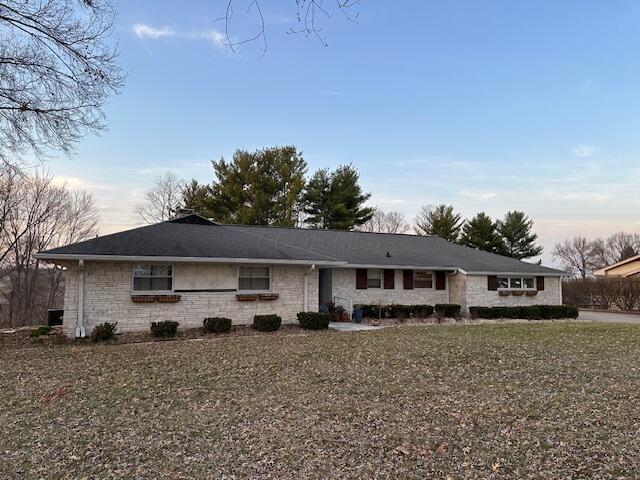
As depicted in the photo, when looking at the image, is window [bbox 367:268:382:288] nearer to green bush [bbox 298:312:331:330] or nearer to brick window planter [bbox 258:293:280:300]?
green bush [bbox 298:312:331:330]

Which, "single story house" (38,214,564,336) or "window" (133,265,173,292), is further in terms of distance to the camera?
"window" (133,265,173,292)

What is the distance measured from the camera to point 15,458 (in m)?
3.93

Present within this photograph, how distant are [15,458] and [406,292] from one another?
1539 centimetres

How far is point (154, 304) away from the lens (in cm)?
1234

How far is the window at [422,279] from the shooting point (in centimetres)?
1821

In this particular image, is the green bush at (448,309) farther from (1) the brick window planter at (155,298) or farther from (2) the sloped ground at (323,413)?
(1) the brick window planter at (155,298)

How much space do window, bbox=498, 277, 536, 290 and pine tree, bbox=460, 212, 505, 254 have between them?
17752 mm

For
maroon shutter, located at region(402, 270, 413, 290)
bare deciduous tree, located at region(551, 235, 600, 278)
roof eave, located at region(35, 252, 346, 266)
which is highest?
bare deciduous tree, located at region(551, 235, 600, 278)

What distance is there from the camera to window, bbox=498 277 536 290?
18.9 metres

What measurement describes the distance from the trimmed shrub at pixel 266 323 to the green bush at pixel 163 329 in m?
2.37

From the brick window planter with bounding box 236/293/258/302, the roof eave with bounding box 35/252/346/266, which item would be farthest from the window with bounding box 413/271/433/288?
the brick window planter with bounding box 236/293/258/302

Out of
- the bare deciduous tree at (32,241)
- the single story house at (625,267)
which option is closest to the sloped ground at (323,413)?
the bare deciduous tree at (32,241)

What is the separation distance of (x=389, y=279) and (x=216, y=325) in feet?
26.4

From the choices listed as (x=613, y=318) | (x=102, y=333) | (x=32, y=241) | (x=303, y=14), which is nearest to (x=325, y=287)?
(x=102, y=333)
